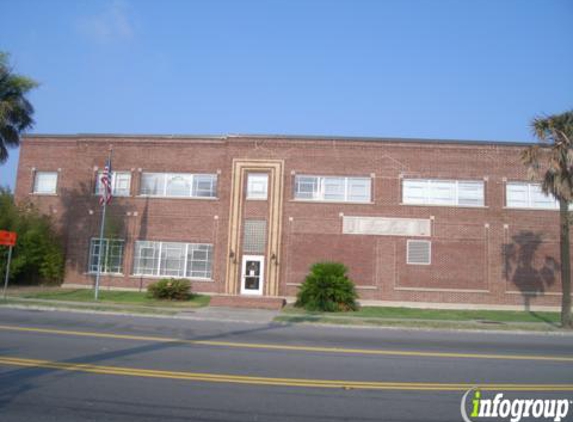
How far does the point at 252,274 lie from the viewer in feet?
86.7

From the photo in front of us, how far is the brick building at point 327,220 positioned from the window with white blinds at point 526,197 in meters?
0.06

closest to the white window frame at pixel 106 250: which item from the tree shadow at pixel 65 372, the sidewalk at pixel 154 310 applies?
the sidewalk at pixel 154 310

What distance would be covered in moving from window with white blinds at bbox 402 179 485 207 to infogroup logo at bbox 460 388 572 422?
2011cm

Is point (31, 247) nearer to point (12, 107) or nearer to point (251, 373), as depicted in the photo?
point (12, 107)

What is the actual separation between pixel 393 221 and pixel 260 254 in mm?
8006

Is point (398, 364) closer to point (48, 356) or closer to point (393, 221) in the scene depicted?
point (48, 356)

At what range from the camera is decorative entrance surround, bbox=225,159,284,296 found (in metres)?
26.1

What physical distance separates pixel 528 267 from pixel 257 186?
53.4 ft

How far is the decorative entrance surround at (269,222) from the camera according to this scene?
26.1 meters

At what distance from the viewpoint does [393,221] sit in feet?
85.6

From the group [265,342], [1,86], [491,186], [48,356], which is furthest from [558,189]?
[1,86]

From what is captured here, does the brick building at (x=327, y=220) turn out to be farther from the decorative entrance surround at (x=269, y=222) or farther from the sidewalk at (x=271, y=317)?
the sidewalk at (x=271, y=317)

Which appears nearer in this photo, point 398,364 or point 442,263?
point 398,364

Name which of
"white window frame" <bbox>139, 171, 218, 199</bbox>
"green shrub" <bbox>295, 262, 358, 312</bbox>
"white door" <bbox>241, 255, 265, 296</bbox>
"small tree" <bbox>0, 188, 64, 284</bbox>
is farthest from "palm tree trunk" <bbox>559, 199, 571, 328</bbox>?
"small tree" <bbox>0, 188, 64, 284</bbox>
